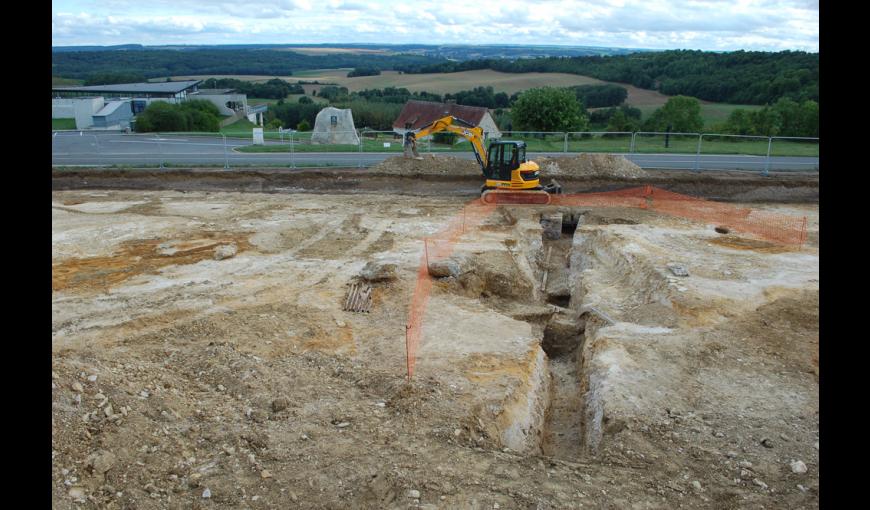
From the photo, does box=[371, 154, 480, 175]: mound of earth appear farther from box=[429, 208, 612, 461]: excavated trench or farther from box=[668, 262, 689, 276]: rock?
box=[668, 262, 689, 276]: rock

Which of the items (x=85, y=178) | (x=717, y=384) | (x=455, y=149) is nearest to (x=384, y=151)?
(x=455, y=149)

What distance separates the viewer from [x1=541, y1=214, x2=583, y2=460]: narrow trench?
10195 mm

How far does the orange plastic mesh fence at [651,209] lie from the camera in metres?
14.9

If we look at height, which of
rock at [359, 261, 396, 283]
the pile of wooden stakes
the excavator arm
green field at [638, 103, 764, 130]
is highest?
green field at [638, 103, 764, 130]

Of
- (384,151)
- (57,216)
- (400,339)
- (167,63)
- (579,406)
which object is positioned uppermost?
(167,63)

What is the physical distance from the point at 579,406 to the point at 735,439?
281 cm

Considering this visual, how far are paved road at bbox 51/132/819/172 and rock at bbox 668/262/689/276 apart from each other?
15.8 m

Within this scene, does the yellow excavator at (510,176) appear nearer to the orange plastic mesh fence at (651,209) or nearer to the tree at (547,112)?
the orange plastic mesh fence at (651,209)

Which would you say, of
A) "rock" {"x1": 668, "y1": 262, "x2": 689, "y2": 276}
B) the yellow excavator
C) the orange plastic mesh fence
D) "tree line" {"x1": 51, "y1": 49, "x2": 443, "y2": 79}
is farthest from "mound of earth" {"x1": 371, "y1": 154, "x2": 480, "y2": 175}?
"tree line" {"x1": 51, "y1": 49, "x2": 443, "y2": 79}

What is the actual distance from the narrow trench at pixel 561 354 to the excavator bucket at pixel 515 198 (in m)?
1.44

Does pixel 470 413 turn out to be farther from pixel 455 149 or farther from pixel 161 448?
pixel 455 149

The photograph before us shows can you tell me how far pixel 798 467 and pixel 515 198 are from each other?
15605 millimetres

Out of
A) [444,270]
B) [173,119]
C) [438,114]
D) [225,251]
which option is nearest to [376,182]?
[225,251]
